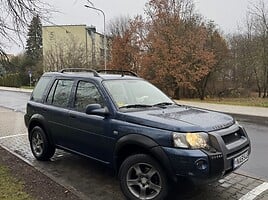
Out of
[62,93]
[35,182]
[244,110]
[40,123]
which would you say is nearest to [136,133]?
[35,182]

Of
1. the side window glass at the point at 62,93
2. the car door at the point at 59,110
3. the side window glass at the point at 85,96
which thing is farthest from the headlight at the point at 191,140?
the side window glass at the point at 62,93

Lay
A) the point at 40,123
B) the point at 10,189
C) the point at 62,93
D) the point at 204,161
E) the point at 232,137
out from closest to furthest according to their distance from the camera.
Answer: the point at 204,161 < the point at 232,137 < the point at 10,189 < the point at 62,93 < the point at 40,123

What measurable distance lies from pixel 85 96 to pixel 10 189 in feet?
5.80

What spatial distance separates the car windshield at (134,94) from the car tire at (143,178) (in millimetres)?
925

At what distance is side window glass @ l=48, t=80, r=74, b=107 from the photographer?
567 centimetres

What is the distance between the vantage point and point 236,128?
449 cm

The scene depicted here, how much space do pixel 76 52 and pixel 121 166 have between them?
34809mm

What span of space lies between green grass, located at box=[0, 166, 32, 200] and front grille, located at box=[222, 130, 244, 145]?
262 cm

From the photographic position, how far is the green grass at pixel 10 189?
4250mm

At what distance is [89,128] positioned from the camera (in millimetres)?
4984

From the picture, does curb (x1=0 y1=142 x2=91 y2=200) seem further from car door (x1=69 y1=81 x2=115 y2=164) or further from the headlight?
the headlight

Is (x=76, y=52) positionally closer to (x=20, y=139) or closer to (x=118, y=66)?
(x=118, y=66)

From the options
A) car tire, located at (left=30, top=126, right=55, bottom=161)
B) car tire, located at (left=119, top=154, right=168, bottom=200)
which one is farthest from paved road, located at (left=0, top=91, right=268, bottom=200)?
car tire, located at (left=119, top=154, right=168, bottom=200)

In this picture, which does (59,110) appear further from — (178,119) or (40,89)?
(178,119)
